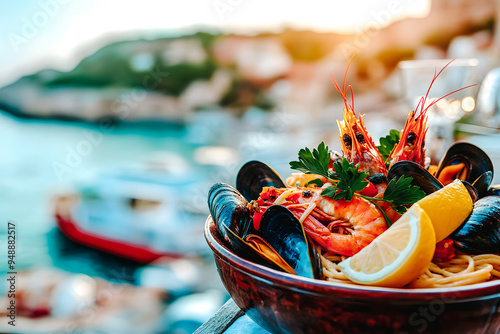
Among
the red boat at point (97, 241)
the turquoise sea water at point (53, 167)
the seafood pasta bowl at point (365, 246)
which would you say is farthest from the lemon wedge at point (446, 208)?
the red boat at point (97, 241)

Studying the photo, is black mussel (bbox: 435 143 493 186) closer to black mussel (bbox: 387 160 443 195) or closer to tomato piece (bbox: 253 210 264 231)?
black mussel (bbox: 387 160 443 195)

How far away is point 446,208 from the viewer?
0.84 metres

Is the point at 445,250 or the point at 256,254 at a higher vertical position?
the point at 256,254

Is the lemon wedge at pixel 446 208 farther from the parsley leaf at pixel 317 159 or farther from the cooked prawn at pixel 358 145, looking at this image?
the cooked prawn at pixel 358 145

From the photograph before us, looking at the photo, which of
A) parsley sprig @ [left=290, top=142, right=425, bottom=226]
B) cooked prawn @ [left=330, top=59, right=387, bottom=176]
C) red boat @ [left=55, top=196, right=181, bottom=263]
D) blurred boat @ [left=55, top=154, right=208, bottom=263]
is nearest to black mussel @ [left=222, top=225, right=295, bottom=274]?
parsley sprig @ [left=290, top=142, right=425, bottom=226]

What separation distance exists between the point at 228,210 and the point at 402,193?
451mm

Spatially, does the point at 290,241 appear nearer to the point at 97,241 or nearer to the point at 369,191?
the point at 369,191

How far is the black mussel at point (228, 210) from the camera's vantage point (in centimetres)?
96

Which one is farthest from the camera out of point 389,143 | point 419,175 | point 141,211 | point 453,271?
point 141,211

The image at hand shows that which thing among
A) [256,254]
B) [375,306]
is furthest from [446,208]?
[256,254]

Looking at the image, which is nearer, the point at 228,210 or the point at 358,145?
the point at 228,210

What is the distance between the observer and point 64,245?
47.1 ft

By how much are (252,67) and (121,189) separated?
17.6 meters

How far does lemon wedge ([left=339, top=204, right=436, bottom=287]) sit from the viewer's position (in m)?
0.69
